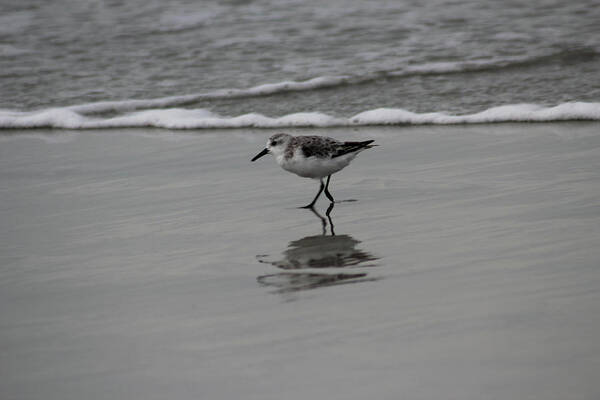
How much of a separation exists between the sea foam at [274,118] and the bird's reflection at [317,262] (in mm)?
3552

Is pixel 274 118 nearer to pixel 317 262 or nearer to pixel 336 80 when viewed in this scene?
pixel 336 80

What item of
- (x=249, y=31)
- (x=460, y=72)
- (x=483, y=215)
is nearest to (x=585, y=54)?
(x=460, y=72)

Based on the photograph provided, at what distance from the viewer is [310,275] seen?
4.89m

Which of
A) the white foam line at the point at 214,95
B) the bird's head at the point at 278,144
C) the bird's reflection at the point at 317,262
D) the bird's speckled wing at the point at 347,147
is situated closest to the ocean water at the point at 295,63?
the white foam line at the point at 214,95

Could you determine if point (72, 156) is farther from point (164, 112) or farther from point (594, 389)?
point (594, 389)

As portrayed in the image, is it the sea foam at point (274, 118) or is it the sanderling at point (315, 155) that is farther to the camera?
the sea foam at point (274, 118)

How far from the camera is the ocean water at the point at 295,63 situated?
392 inches

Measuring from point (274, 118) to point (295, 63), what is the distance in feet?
8.87

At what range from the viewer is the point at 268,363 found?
3.67 metres

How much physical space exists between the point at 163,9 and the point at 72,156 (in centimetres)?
837

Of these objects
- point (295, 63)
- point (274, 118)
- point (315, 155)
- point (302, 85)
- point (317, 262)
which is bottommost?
point (317, 262)

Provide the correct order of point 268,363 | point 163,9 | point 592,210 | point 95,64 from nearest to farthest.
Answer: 1. point 268,363
2. point 592,210
3. point 95,64
4. point 163,9

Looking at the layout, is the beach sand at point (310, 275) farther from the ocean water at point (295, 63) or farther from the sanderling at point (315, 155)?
the ocean water at point (295, 63)

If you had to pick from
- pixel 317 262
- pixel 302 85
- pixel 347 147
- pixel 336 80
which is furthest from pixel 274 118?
pixel 317 262
